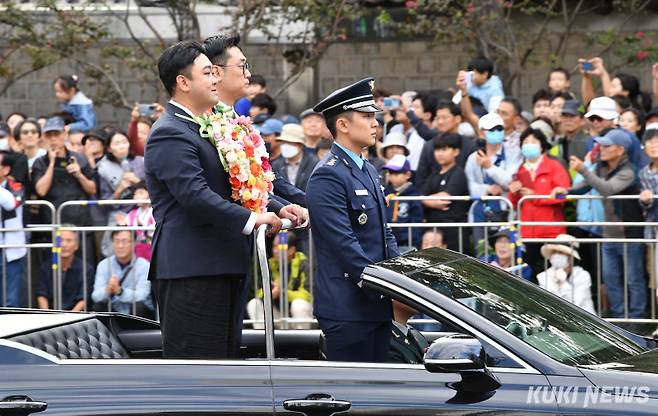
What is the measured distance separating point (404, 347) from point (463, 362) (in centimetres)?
108

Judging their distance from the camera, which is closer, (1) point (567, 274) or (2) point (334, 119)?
(2) point (334, 119)

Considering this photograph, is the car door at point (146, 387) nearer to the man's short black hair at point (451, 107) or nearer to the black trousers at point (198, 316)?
the black trousers at point (198, 316)

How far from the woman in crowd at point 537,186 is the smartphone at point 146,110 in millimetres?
3880

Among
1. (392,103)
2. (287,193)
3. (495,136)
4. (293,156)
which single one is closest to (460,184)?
(495,136)

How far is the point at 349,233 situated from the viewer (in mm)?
5820

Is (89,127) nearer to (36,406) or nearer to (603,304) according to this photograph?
(603,304)

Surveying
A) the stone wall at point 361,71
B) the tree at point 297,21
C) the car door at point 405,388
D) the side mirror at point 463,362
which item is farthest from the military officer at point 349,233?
the stone wall at point 361,71

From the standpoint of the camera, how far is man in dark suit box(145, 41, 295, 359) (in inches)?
223

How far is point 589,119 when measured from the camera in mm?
10617

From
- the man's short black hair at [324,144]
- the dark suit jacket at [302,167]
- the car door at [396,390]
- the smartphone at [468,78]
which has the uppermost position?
the smartphone at [468,78]

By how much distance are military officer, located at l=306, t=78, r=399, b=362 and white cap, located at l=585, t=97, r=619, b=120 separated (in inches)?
187

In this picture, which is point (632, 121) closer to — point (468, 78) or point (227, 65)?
point (468, 78)

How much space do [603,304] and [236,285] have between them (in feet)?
15.6

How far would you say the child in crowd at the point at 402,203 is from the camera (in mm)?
10000
